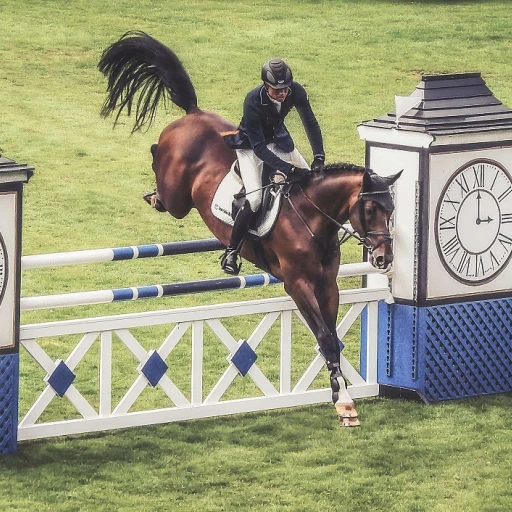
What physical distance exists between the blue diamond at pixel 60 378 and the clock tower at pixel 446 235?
8.30 ft

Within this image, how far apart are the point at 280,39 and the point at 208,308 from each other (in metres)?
13.6

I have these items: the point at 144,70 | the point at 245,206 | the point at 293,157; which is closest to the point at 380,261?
the point at 245,206

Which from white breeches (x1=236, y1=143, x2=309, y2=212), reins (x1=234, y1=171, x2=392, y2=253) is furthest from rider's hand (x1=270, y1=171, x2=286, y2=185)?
white breeches (x1=236, y1=143, x2=309, y2=212)

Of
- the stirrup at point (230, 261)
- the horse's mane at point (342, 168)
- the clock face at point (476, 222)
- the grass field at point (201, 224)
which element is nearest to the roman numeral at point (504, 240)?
the clock face at point (476, 222)

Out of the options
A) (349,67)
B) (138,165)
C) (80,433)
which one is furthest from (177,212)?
(349,67)

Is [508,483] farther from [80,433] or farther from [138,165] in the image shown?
[138,165]

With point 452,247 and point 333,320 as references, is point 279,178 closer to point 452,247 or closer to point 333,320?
point 333,320

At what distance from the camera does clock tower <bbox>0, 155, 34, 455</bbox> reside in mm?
10984

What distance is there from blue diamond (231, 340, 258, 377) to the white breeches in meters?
0.95

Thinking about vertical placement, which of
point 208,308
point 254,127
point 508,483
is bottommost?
point 508,483

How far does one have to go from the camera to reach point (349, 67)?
24141mm

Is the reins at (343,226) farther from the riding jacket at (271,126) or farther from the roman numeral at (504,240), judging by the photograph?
the roman numeral at (504,240)

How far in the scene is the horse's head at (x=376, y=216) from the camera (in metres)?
11.1

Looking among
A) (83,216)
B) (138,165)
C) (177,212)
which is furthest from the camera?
(138,165)
